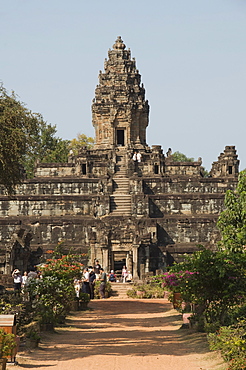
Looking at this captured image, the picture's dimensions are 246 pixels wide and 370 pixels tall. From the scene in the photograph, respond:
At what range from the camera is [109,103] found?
178 ft

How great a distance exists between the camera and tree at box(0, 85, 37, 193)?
21.7 metres

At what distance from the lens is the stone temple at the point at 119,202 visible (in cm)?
4031

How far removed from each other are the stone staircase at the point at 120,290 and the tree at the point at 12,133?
41.6ft

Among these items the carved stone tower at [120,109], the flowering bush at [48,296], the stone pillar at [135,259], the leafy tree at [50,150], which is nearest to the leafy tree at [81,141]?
the leafy tree at [50,150]

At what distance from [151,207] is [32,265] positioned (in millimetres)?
9038

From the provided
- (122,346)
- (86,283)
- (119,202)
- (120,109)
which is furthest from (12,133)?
(120,109)

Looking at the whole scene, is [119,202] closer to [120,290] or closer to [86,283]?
[120,290]

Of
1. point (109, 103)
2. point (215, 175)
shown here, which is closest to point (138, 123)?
point (109, 103)

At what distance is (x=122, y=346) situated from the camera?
60.2ft

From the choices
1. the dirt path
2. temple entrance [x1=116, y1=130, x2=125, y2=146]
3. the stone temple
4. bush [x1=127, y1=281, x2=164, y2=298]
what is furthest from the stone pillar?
temple entrance [x1=116, y1=130, x2=125, y2=146]

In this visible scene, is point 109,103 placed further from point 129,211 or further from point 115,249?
point 115,249

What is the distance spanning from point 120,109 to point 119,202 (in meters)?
11.2

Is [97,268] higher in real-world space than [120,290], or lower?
higher

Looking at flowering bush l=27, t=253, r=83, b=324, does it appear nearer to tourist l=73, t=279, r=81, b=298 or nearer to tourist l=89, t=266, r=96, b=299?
tourist l=73, t=279, r=81, b=298
